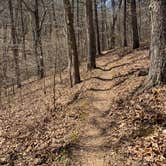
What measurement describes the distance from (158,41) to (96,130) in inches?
127

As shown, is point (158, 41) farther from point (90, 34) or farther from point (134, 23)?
point (134, 23)

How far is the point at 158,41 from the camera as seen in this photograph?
1031cm

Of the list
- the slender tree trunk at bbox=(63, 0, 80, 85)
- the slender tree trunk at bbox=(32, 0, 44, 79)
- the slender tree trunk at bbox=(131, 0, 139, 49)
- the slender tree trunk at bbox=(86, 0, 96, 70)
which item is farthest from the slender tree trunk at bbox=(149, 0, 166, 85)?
the slender tree trunk at bbox=(32, 0, 44, 79)

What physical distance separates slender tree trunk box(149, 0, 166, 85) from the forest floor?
0.42 metres

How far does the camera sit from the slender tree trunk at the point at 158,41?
10.1 meters

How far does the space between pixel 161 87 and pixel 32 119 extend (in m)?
5.62

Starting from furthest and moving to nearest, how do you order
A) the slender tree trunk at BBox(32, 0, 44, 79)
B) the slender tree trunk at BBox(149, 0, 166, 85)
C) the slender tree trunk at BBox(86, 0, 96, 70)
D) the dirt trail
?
1. the slender tree trunk at BBox(32, 0, 44, 79)
2. the slender tree trunk at BBox(86, 0, 96, 70)
3. the slender tree trunk at BBox(149, 0, 166, 85)
4. the dirt trail

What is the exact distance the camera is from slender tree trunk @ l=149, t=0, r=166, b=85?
10117 mm

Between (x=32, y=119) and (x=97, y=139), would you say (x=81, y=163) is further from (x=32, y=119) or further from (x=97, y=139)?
(x=32, y=119)

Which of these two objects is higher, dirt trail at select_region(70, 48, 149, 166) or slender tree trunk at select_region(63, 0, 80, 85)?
slender tree trunk at select_region(63, 0, 80, 85)

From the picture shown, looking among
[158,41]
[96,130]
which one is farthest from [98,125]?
[158,41]

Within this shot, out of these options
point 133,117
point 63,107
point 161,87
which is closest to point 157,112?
point 133,117

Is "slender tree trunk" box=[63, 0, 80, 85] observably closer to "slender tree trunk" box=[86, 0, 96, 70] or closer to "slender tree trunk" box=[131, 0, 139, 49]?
"slender tree trunk" box=[86, 0, 96, 70]

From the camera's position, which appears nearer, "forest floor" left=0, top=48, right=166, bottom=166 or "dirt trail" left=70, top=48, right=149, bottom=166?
"forest floor" left=0, top=48, right=166, bottom=166
